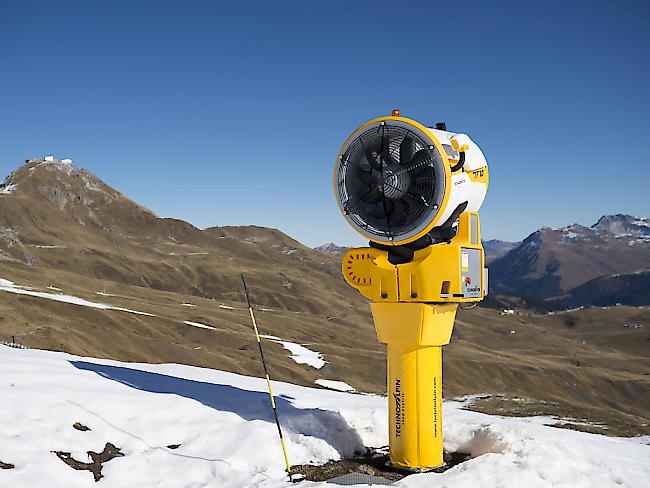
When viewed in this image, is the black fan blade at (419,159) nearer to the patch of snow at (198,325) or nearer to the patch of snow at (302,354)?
the patch of snow at (302,354)

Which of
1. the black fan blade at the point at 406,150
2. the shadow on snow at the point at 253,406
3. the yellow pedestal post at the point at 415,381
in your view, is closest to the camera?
the black fan blade at the point at 406,150

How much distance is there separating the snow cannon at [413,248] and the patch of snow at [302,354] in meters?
41.4

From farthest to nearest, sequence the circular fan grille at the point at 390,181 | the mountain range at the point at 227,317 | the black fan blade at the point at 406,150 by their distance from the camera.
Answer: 1. the mountain range at the point at 227,317
2. the black fan blade at the point at 406,150
3. the circular fan grille at the point at 390,181

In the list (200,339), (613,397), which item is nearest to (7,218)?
(200,339)

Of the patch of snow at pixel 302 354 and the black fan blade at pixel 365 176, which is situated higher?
the black fan blade at pixel 365 176

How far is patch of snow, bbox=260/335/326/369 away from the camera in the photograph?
5245cm

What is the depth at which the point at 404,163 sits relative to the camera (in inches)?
410

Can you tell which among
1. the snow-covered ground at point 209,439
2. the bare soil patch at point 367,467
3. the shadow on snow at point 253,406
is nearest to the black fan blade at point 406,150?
the snow-covered ground at point 209,439

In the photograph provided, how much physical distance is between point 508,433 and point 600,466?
1.57m

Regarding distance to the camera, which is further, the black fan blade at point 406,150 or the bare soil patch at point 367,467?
the black fan blade at point 406,150

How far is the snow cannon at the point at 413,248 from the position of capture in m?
10.2

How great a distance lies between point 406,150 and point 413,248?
1.66 meters

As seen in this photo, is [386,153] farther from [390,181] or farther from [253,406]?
[253,406]

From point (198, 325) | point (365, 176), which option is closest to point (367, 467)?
point (365, 176)
